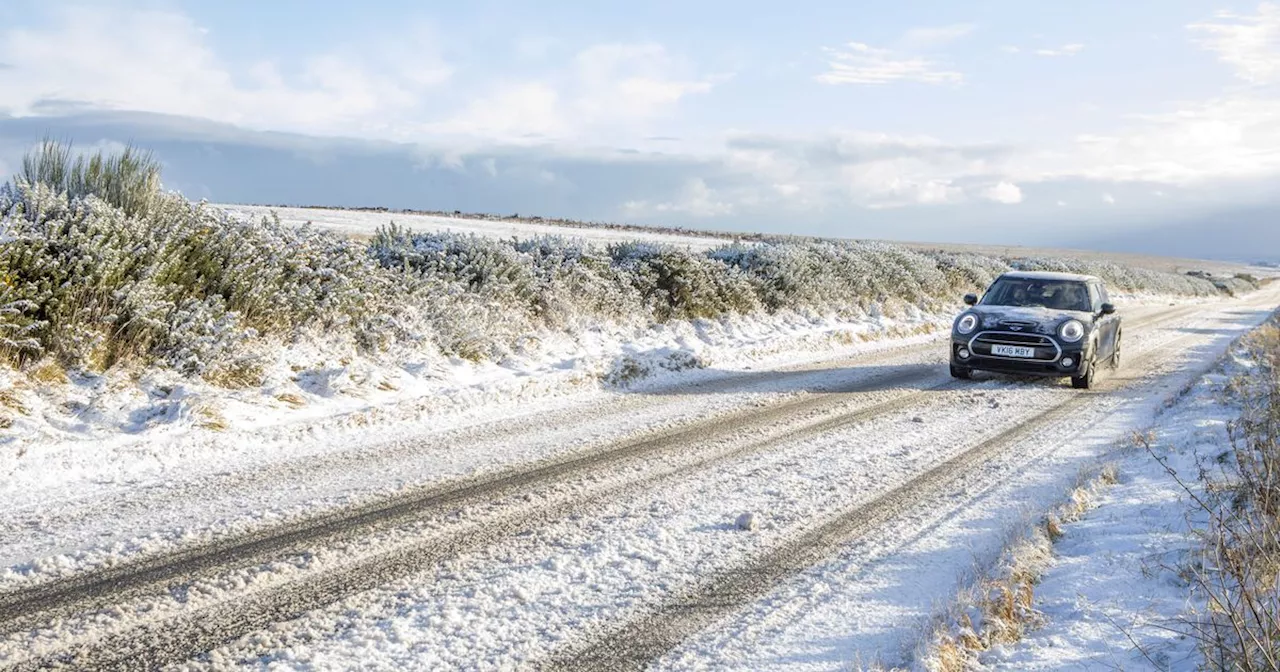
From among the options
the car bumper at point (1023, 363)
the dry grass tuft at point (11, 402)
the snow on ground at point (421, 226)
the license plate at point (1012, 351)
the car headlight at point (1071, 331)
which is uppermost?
the snow on ground at point (421, 226)

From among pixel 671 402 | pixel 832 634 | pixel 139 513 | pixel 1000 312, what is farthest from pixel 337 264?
pixel 1000 312

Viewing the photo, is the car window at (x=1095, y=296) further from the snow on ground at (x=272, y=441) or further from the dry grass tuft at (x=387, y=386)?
the dry grass tuft at (x=387, y=386)

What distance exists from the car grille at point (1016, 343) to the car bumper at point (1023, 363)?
0.04 m

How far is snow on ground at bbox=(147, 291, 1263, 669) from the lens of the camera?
339 cm

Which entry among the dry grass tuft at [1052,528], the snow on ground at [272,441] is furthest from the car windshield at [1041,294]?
the dry grass tuft at [1052,528]

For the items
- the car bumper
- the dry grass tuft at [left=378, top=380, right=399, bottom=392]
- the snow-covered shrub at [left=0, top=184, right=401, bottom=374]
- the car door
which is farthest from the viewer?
the car door

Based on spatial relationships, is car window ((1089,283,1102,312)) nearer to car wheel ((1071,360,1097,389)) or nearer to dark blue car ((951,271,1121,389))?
dark blue car ((951,271,1121,389))

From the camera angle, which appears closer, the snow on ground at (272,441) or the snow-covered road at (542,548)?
the snow-covered road at (542,548)

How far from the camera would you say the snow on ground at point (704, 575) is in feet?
11.1

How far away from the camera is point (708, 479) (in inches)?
239

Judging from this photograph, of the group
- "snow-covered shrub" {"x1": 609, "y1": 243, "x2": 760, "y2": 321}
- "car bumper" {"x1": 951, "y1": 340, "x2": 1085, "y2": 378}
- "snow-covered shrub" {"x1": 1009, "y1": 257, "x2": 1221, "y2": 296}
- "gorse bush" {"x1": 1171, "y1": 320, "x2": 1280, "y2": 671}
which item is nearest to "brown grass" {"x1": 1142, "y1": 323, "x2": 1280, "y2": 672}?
"gorse bush" {"x1": 1171, "y1": 320, "x2": 1280, "y2": 671}

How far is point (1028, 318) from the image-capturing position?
37.7ft

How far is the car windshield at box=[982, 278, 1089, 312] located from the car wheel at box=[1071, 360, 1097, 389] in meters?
1.23

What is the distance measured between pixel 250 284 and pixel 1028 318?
998cm
